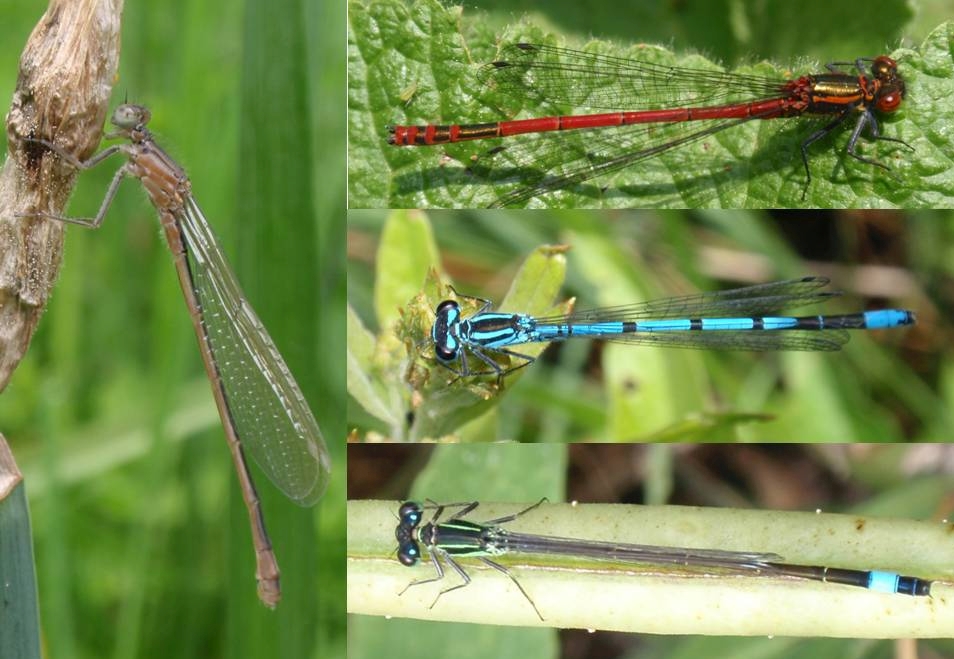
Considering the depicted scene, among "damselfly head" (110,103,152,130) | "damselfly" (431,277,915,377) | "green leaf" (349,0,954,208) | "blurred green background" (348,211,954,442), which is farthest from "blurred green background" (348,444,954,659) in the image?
"damselfly head" (110,103,152,130)

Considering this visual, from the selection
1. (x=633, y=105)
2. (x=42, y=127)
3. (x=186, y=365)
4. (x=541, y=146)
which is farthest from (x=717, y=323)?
(x=42, y=127)

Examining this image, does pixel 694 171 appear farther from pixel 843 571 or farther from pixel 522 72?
pixel 843 571

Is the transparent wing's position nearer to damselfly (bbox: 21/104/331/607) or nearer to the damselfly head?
damselfly (bbox: 21/104/331/607)

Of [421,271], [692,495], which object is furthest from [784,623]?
[692,495]

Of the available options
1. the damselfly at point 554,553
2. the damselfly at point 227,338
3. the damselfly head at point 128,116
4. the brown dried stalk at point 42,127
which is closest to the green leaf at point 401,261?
the damselfly at point 227,338

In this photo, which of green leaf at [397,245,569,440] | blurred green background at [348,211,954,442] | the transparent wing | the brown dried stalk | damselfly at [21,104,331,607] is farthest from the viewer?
blurred green background at [348,211,954,442]

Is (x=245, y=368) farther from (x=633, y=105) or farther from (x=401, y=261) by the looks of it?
(x=633, y=105)

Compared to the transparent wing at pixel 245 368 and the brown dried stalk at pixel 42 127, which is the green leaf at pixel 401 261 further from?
the brown dried stalk at pixel 42 127
